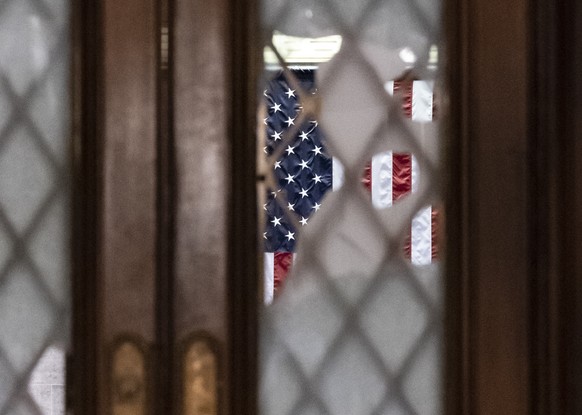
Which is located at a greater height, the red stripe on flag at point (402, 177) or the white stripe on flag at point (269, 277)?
the red stripe on flag at point (402, 177)

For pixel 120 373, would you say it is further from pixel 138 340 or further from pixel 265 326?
pixel 265 326

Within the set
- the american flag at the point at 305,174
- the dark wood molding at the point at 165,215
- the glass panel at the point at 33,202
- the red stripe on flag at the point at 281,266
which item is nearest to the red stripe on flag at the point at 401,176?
the american flag at the point at 305,174

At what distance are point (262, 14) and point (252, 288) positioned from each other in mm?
349

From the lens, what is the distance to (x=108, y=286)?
1.07 meters

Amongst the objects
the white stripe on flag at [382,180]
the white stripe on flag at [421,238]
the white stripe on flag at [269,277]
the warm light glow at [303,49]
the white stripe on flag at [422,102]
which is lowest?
the white stripe on flag at [269,277]

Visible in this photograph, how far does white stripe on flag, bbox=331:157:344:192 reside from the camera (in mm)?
1077

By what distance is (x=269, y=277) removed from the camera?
3.51 feet

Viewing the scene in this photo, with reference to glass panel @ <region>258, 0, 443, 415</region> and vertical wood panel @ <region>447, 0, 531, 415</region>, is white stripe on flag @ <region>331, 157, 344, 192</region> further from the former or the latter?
vertical wood panel @ <region>447, 0, 531, 415</region>

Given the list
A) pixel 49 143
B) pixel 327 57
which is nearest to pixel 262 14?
pixel 327 57

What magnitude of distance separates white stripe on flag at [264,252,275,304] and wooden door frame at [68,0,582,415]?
0.02 m

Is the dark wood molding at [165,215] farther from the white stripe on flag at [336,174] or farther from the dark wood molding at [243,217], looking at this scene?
the white stripe on flag at [336,174]

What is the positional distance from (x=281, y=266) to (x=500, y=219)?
0.91 feet

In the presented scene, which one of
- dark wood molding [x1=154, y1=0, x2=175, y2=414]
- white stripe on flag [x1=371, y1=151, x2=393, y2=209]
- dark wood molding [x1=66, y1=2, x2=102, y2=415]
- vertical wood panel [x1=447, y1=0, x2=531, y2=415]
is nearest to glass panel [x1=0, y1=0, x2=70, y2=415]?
dark wood molding [x1=66, y1=2, x2=102, y2=415]

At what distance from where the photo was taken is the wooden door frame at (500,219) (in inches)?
40.0
